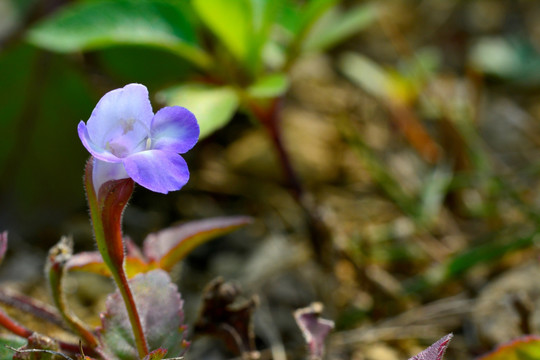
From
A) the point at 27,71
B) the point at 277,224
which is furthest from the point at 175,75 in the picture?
the point at 277,224

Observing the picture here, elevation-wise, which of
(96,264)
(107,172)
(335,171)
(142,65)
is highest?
(107,172)

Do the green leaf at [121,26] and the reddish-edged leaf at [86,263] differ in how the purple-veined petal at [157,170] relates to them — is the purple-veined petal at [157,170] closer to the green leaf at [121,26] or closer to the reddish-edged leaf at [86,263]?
the reddish-edged leaf at [86,263]

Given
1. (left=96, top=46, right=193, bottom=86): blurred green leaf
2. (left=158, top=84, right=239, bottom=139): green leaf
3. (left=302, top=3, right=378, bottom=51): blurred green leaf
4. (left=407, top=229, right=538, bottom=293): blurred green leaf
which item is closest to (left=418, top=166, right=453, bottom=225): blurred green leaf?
(left=407, top=229, right=538, bottom=293): blurred green leaf

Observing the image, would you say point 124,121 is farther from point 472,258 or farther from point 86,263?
point 472,258

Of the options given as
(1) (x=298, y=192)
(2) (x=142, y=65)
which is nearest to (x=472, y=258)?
(1) (x=298, y=192)

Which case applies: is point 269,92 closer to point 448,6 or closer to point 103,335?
point 103,335

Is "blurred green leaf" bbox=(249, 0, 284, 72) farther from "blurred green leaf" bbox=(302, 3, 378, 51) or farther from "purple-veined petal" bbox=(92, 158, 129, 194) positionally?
"purple-veined petal" bbox=(92, 158, 129, 194)
